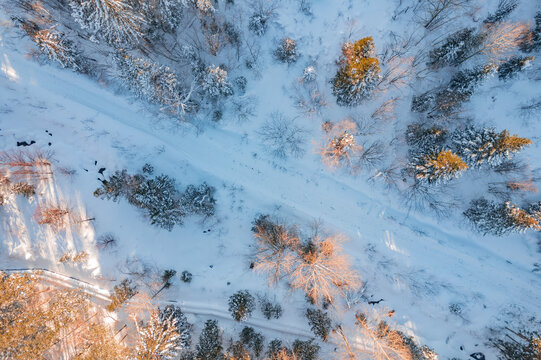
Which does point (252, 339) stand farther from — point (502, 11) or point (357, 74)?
point (502, 11)

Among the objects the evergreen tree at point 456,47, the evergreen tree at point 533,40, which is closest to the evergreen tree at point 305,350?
the evergreen tree at point 456,47

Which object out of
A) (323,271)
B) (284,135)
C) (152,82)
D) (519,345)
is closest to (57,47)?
(152,82)

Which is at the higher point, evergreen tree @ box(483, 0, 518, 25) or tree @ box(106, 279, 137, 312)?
evergreen tree @ box(483, 0, 518, 25)

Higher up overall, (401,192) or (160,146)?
(401,192)

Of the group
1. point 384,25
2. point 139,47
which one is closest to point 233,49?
point 139,47

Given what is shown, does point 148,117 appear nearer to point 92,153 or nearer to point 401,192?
point 92,153

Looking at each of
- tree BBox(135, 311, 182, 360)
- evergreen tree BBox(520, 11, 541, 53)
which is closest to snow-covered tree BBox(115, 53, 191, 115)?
tree BBox(135, 311, 182, 360)

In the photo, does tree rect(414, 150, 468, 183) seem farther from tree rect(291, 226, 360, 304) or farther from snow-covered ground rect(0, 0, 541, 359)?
tree rect(291, 226, 360, 304)
